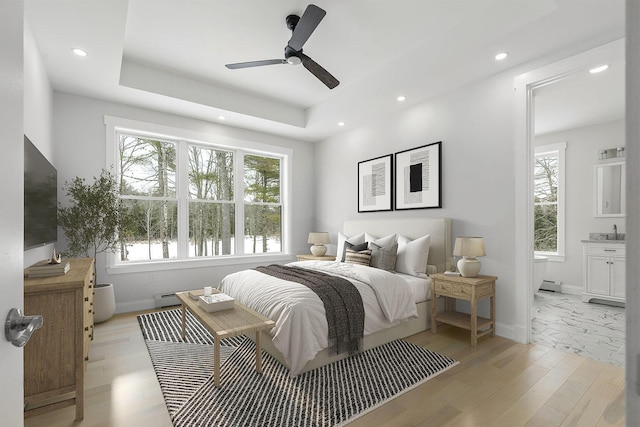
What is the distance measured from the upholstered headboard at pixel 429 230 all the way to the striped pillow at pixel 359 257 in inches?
23.3

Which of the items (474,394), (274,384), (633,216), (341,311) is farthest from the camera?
(341,311)

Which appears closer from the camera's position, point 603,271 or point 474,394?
point 474,394

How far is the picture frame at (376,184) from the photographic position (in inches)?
180

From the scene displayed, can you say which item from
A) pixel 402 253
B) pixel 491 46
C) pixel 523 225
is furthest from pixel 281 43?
pixel 523 225

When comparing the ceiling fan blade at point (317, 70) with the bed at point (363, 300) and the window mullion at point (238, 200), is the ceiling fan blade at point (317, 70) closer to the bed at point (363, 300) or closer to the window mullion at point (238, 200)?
the bed at point (363, 300)

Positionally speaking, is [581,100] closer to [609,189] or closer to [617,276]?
[609,189]

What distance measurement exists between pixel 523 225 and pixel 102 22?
4.18 meters

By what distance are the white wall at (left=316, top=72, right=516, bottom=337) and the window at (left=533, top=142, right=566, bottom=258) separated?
2.90 m

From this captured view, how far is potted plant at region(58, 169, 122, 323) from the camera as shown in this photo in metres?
3.45

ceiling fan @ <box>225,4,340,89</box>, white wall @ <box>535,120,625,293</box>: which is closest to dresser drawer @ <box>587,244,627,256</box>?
white wall @ <box>535,120,625,293</box>

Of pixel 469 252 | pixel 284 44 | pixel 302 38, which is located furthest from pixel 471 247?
pixel 284 44

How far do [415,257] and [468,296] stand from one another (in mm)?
780

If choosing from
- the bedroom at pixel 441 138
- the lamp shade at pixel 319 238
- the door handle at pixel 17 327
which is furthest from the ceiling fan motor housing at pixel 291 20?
the lamp shade at pixel 319 238

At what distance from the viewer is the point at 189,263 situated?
468 cm
